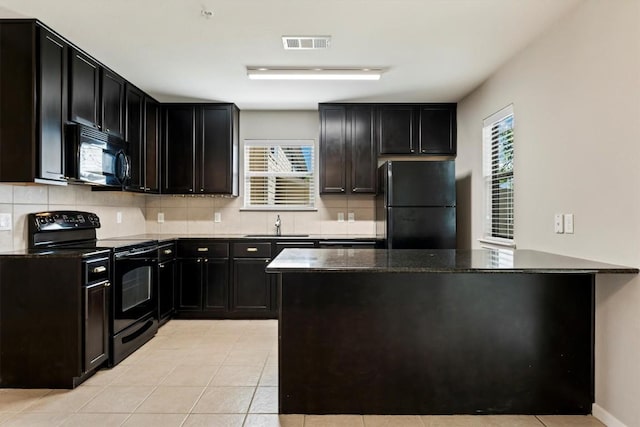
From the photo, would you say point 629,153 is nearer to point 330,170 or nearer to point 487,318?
point 487,318

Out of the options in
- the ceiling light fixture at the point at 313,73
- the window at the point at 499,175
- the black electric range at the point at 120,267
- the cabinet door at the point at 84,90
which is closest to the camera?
the cabinet door at the point at 84,90

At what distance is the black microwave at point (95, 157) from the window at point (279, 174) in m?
1.59

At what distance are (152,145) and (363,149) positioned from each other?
2.41m

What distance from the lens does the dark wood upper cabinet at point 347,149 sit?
465 cm

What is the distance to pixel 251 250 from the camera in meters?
4.48

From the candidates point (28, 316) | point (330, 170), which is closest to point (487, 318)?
point (330, 170)

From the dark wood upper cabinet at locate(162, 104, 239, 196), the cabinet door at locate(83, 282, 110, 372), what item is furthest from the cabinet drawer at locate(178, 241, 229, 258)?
the cabinet door at locate(83, 282, 110, 372)

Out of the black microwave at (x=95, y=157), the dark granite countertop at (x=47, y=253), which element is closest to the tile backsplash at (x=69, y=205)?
the dark granite countertop at (x=47, y=253)

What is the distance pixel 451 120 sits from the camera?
15.3 ft

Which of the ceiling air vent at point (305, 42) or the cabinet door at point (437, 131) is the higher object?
the ceiling air vent at point (305, 42)

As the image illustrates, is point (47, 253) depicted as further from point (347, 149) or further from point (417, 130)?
point (417, 130)

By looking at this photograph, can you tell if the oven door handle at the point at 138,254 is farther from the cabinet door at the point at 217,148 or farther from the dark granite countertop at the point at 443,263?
the dark granite countertop at the point at 443,263

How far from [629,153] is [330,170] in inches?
119

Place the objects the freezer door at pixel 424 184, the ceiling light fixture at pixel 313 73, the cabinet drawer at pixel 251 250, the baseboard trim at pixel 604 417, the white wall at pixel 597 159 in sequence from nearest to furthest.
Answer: the white wall at pixel 597 159 < the baseboard trim at pixel 604 417 < the ceiling light fixture at pixel 313 73 < the freezer door at pixel 424 184 < the cabinet drawer at pixel 251 250
